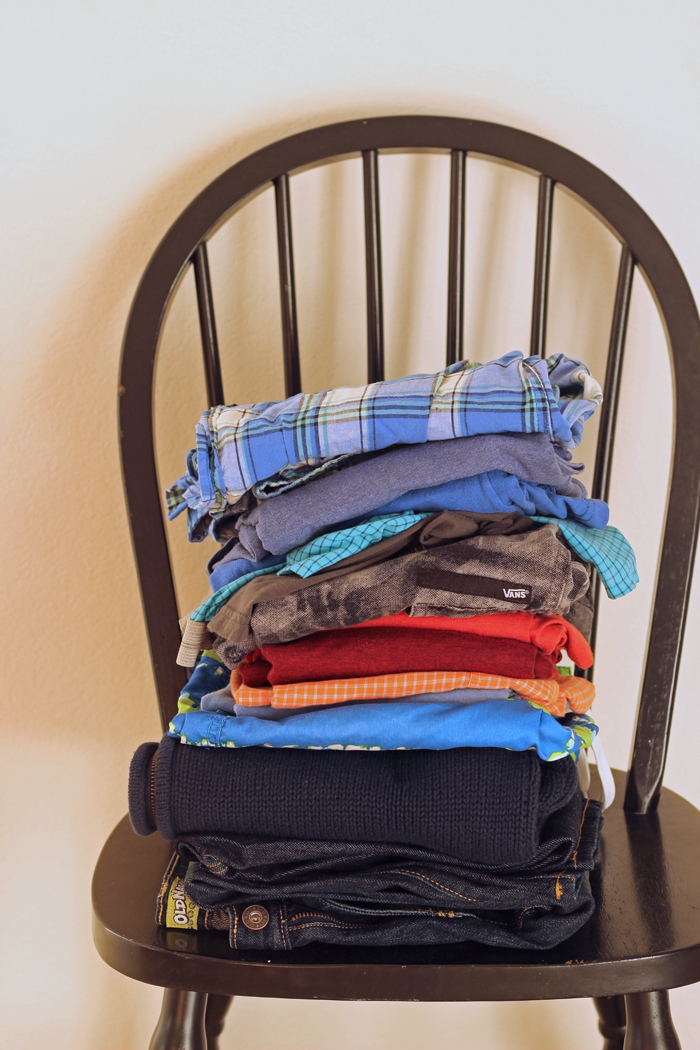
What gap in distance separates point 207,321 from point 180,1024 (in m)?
0.62

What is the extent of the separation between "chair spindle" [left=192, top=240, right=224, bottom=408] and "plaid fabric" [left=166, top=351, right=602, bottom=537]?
0.16 metres

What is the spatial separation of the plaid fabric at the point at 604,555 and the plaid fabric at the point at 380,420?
6 centimetres

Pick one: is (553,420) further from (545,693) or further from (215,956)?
(215,956)

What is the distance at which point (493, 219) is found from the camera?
2.66ft

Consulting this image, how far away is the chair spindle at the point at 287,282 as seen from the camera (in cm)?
71

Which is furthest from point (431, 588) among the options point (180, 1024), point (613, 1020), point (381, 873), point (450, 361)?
point (613, 1020)

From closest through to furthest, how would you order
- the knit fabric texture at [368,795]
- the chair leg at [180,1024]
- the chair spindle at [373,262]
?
the knit fabric texture at [368,795] → the chair leg at [180,1024] → the chair spindle at [373,262]

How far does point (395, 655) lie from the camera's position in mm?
529

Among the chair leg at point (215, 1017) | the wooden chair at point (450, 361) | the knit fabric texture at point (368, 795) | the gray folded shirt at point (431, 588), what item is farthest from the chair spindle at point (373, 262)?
the chair leg at point (215, 1017)

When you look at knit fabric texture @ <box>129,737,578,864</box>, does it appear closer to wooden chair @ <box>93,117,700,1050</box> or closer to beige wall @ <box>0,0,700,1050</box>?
wooden chair @ <box>93,117,700,1050</box>

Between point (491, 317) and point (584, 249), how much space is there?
0.12 metres

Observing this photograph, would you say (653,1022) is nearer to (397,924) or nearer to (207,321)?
(397,924)

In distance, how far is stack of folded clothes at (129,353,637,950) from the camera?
50 cm

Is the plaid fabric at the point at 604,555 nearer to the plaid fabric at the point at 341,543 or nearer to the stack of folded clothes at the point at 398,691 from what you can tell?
the stack of folded clothes at the point at 398,691
